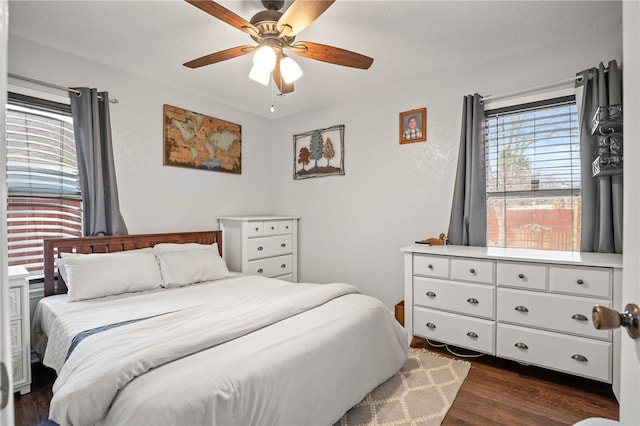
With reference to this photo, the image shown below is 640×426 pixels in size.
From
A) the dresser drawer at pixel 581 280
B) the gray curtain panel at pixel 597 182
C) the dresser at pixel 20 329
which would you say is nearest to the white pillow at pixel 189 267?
the dresser at pixel 20 329

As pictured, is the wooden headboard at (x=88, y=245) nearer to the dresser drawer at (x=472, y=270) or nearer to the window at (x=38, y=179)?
the window at (x=38, y=179)

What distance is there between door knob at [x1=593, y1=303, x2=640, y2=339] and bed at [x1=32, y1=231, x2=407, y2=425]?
119 centimetres

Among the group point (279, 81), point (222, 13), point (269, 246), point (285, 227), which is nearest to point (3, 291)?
point (222, 13)

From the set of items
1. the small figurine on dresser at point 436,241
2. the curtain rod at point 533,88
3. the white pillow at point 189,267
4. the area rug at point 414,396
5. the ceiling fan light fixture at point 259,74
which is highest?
the curtain rod at point 533,88

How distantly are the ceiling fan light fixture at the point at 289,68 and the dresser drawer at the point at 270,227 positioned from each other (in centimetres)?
194

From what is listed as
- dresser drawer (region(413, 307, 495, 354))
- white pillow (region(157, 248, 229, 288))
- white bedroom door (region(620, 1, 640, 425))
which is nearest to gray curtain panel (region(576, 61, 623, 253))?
dresser drawer (region(413, 307, 495, 354))

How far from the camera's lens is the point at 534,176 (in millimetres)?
2734

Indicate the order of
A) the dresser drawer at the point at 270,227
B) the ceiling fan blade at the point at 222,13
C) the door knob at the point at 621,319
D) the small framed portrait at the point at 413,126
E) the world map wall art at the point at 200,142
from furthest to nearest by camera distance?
the dresser drawer at the point at 270,227 → the world map wall art at the point at 200,142 → the small framed portrait at the point at 413,126 → the ceiling fan blade at the point at 222,13 → the door knob at the point at 621,319

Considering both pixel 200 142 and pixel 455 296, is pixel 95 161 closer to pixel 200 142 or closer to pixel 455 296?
pixel 200 142

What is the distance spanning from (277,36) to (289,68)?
0.21m

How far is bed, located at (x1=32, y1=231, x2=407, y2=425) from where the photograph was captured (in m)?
1.20

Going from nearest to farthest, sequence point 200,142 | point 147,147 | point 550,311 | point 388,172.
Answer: point 550,311 → point 147,147 → point 388,172 → point 200,142

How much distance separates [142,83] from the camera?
3.15 m

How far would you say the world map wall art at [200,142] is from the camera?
338cm
